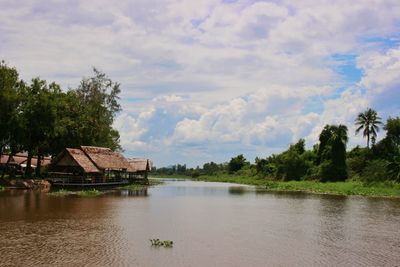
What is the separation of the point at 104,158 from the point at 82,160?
16.6ft

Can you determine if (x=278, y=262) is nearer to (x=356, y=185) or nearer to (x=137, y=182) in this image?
(x=356, y=185)

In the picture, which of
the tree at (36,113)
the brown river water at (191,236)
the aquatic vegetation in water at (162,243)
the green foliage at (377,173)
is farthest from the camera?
the green foliage at (377,173)

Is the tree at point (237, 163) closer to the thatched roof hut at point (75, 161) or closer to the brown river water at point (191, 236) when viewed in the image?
the thatched roof hut at point (75, 161)

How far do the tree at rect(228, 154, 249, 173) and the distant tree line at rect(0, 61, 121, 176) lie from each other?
2346 inches

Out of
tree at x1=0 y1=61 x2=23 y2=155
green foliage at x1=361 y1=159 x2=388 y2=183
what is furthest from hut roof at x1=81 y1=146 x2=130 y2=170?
green foliage at x1=361 y1=159 x2=388 y2=183

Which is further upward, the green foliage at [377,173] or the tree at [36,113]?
the tree at [36,113]

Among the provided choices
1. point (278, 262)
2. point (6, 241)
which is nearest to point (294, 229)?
point (278, 262)

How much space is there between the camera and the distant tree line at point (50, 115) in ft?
140

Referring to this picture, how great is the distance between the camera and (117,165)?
52562 millimetres

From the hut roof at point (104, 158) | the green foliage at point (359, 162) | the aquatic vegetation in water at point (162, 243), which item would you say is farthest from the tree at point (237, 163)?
the aquatic vegetation in water at point (162, 243)

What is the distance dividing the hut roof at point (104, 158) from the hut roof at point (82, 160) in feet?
2.01

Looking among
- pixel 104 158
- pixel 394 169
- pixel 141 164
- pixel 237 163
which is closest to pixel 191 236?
pixel 104 158

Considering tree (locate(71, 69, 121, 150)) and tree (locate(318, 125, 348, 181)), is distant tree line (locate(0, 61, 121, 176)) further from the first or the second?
tree (locate(318, 125, 348, 181))

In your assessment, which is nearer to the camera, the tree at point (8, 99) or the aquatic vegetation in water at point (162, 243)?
the aquatic vegetation in water at point (162, 243)
